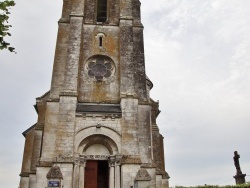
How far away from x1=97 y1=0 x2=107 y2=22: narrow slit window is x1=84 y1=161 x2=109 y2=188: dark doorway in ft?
34.0

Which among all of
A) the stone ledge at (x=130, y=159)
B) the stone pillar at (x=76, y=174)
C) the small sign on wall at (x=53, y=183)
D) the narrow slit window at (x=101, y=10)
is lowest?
the small sign on wall at (x=53, y=183)

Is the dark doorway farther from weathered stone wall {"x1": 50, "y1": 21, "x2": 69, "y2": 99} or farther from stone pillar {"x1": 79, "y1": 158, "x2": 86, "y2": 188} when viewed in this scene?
weathered stone wall {"x1": 50, "y1": 21, "x2": 69, "y2": 99}

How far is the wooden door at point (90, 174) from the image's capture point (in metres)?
17.2

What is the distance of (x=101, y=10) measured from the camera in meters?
22.8

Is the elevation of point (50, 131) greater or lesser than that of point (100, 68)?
lesser

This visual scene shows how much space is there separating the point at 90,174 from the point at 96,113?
11.3 feet

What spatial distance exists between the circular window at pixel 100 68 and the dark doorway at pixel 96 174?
17.6ft

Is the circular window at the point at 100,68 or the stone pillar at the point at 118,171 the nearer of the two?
the stone pillar at the point at 118,171

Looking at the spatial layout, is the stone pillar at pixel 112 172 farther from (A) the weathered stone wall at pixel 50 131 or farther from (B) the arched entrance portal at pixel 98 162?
(A) the weathered stone wall at pixel 50 131

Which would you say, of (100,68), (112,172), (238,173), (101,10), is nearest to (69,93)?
A: (100,68)

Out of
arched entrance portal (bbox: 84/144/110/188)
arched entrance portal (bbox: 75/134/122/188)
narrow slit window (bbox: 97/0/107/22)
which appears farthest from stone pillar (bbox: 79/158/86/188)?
narrow slit window (bbox: 97/0/107/22)

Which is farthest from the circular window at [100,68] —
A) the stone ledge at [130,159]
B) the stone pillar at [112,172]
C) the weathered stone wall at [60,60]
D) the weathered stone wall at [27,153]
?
the weathered stone wall at [27,153]

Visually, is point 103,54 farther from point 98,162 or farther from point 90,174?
point 90,174

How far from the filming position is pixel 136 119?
58.7 feet
